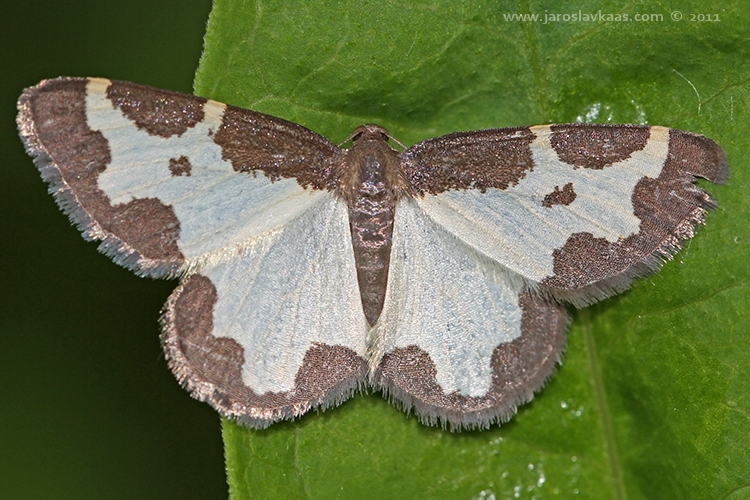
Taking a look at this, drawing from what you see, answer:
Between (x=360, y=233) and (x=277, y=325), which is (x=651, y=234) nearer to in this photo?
(x=360, y=233)

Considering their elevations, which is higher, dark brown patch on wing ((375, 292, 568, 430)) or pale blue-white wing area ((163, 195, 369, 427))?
pale blue-white wing area ((163, 195, 369, 427))

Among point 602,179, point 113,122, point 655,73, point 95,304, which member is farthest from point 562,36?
point 95,304

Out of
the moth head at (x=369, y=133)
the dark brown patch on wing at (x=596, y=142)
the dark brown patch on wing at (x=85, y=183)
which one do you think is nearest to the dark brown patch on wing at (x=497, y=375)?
the dark brown patch on wing at (x=596, y=142)

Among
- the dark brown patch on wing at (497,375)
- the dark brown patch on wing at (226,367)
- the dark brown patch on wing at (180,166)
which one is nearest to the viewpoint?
the dark brown patch on wing at (180,166)

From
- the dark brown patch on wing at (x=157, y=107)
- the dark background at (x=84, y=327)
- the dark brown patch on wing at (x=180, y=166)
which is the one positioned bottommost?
the dark background at (x=84, y=327)

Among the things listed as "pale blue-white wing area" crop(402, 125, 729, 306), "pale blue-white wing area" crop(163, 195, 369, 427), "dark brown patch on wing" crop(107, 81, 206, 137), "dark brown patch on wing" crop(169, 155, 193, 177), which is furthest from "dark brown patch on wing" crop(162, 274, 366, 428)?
"pale blue-white wing area" crop(402, 125, 729, 306)

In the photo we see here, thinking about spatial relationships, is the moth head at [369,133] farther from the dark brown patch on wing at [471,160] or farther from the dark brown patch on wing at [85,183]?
the dark brown patch on wing at [85,183]

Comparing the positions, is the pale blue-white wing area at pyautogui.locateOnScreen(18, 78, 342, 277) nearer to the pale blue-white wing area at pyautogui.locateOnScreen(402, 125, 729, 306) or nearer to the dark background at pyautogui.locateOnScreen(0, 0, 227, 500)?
the pale blue-white wing area at pyautogui.locateOnScreen(402, 125, 729, 306)
